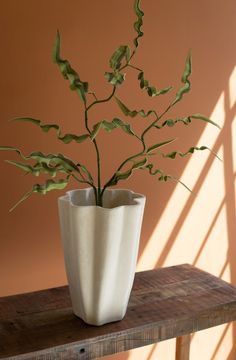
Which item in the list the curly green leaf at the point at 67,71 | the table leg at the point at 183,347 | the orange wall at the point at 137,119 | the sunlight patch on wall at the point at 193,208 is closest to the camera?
the curly green leaf at the point at 67,71

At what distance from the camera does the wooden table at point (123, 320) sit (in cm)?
118

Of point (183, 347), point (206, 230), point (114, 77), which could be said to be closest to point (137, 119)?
point (206, 230)

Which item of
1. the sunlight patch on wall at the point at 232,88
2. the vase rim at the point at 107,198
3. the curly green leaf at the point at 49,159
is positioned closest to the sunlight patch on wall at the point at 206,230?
the sunlight patch on wall at the point at 232,88

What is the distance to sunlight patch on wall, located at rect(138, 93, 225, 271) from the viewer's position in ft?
6.79

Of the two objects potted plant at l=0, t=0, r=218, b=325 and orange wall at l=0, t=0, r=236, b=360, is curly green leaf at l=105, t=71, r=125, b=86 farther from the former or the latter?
orange wall at l=0, t=0, r=236, b=360

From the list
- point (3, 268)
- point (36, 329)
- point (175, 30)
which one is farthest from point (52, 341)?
point (175, 30)

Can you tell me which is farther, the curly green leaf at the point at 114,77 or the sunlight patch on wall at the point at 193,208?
the sunlight patch on wall at the point at 193,208

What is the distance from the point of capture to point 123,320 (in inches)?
51.7

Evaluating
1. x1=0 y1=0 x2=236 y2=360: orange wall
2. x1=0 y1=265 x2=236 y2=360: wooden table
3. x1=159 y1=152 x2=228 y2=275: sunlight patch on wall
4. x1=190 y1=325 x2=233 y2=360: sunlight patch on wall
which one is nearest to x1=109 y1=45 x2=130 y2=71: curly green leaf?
x1=0 y1=0 x2=236 y2=360: orange wall

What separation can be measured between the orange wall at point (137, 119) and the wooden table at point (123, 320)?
37 cm

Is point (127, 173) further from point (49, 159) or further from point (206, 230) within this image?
point (206, 230)

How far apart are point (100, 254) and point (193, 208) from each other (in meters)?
0.99

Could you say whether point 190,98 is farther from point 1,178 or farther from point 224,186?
point 1,178

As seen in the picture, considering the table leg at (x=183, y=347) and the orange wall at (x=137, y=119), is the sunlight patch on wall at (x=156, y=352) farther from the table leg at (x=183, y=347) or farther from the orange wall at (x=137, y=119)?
the table leg at (x=183, y=347)
